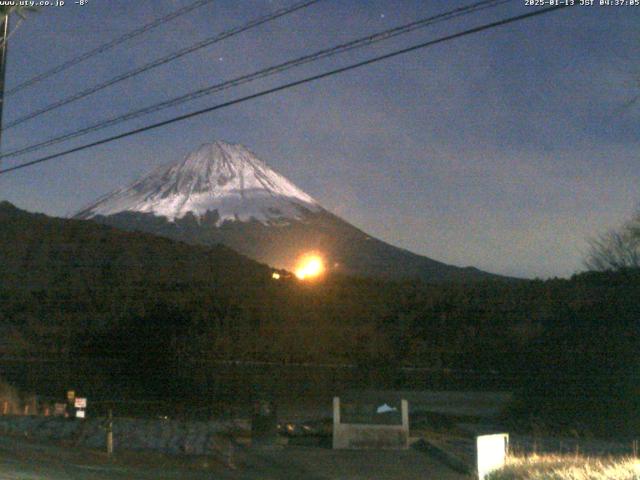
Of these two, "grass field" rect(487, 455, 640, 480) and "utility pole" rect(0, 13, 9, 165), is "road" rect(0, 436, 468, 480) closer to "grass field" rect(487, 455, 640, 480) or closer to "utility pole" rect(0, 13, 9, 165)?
"grass field" rect(487, 455, 640, 480)

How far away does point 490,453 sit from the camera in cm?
1402

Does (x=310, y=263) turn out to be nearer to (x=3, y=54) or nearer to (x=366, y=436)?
(x=366, y=436)

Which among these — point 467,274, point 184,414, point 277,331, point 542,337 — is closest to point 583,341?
point 542,337

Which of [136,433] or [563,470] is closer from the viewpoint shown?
[563,470]

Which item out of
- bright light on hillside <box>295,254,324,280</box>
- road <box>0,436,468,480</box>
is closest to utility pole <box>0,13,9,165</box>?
road <box>0,436,468,480</box>

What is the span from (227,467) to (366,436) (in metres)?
4.12

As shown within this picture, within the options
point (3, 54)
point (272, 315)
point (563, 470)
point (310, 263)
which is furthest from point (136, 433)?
point (310, 263)

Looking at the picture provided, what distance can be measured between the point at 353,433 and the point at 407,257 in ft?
447

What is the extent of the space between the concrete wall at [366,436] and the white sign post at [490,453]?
5503 mm

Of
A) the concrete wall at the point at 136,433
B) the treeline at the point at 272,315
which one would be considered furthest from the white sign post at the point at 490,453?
the treeline at the point at 272,315

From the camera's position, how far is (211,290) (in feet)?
267

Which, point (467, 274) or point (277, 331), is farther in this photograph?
point (467, 274)

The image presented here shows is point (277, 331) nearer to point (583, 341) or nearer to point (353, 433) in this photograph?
point (583, 341)

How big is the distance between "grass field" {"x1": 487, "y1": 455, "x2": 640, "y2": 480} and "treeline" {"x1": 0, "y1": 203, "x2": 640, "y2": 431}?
834 inches
